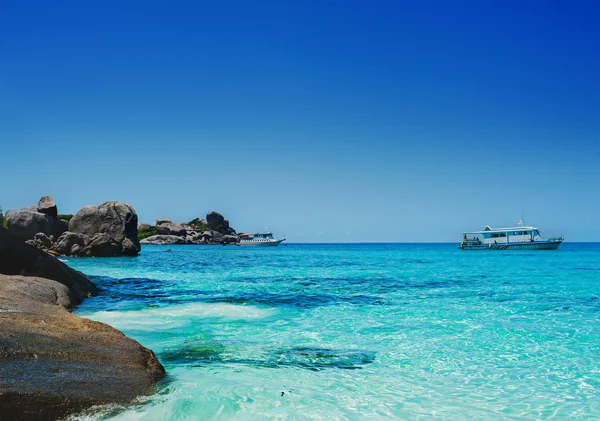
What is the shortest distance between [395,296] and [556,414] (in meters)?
13.9

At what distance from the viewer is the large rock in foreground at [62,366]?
5.25 m

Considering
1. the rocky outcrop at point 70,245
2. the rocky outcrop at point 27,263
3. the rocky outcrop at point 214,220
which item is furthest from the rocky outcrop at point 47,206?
the rocky outcrop at point 214,220

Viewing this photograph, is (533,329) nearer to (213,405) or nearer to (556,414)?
(556,414)

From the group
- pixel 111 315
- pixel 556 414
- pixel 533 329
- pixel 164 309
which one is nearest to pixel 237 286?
pixel 164 309

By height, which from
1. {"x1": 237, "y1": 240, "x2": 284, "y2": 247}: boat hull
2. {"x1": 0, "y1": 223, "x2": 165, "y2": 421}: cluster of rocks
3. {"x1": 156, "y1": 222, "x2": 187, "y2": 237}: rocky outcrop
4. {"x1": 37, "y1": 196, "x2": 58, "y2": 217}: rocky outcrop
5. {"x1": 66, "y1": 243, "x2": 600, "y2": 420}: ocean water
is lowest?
{"x1": 237, "y1": 240, "x2": 284, "y2": 247}: boat hull

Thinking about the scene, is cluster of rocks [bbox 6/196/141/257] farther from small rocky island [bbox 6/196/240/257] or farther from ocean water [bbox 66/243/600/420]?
ocean water [bbox 66/243/600/420]

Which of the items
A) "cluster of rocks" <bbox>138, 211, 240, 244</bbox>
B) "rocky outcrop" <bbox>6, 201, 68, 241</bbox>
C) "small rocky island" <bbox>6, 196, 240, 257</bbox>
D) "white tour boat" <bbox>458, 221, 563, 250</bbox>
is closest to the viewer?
"small rocky island" <bbox>6, 196, 240, 257</bbox>

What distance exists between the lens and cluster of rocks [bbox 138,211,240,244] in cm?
13275

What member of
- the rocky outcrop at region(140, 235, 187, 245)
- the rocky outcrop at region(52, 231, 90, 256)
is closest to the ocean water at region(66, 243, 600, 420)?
the rocky outcrop at region(52, 231, 90, 256)

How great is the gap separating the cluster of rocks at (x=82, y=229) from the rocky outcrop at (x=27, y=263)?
38073mm

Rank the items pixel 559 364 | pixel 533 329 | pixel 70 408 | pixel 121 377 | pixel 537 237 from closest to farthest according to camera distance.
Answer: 1. pixel 70 408
2. pixel 121 377
3. pixel 559 364
4. pixel 533 329
5. pixel 537 237

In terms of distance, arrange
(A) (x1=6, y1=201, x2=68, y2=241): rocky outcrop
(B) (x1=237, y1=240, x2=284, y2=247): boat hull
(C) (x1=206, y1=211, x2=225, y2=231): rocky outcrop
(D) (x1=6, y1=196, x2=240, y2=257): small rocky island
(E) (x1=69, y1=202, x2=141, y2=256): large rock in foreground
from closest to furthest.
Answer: (D) (x1=6, y1=196, x2=240, y2=257): small rocky island → (A) (x1=6, y1=201, x2=68, y2=241): rocky outcrop → (E) (x1=69, y1=202, x2=141, y2=256): large rock in foreground → (B) (x1=237, y1=240, x2=284, y2=247): boat hull → (C) (x1=206, y1=211, x2=225, y2=231): rocky outcrop

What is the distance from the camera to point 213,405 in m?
6.64

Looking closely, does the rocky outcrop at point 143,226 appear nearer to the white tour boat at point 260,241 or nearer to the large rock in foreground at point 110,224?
the white tour boat at point 260,241
